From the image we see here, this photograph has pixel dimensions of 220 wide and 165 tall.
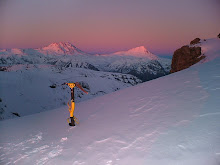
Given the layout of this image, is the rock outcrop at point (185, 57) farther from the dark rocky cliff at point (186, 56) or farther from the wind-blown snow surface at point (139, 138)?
the wind-blown snow surface at point (139, 138)

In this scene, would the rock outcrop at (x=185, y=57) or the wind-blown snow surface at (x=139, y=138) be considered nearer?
the wind-blown snow surface at (x=139, y=138)

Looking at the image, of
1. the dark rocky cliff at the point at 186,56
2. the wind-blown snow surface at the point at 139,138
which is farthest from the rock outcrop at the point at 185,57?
the wind-blown snow surface at the point at 139,138

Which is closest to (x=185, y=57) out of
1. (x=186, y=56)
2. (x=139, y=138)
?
(x=186, y=56)

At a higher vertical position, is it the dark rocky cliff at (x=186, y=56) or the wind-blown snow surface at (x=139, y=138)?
the dark rocky cliff at (x=186, y=56)

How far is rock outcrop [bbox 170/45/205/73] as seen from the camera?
89.6 feet

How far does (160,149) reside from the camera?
3.72m

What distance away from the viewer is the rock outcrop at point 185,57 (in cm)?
2730

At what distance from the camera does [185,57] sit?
2919 cm

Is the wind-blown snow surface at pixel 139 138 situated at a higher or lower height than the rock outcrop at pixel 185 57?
lower

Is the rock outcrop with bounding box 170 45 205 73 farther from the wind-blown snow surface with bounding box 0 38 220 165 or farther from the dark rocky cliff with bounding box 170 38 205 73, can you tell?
the wind-blown snow surface with bounding box 0 38 220 165

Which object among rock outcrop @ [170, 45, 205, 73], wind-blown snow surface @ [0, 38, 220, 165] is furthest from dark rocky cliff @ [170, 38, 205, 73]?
wind-blown snow surface @ [0, 38, 220, 165]

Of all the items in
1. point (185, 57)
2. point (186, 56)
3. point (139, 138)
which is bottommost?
point (139, 138)

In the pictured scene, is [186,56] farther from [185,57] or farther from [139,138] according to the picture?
[139,138]

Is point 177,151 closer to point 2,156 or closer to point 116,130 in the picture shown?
point 116,130
